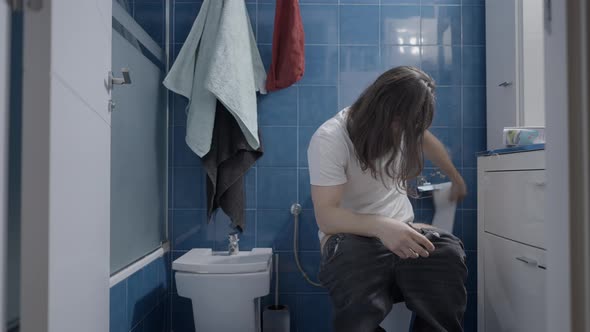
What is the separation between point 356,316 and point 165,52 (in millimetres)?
1455

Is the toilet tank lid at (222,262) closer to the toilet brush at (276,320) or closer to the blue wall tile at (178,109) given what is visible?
the toilet brush at (276,320)

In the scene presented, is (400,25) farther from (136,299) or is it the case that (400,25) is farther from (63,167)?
(63,167)

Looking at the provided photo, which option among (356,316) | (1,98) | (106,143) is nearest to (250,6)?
(106,143)

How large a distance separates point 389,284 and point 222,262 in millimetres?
811

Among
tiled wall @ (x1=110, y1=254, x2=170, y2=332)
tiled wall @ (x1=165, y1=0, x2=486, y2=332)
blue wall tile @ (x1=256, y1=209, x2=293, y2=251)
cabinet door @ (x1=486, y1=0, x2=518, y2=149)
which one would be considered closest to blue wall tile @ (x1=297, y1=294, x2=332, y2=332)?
tiled wall @ (x1=165, y1=0, x2=486, y2=332)

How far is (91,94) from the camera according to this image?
0.85m

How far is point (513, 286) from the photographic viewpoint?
143cm

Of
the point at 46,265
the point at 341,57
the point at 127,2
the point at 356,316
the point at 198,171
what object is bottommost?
the point at 356,316

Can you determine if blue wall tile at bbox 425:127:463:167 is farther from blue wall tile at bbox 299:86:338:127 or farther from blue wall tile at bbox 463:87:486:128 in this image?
blue wall tile at bbox 299:86:338:127

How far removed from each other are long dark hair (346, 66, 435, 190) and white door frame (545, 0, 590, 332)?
2.54 ft

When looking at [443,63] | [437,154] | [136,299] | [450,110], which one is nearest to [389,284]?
[437,154]

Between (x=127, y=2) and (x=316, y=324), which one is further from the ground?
(x=127, y=2)

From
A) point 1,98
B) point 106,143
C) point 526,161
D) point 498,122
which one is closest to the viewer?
point 1,98

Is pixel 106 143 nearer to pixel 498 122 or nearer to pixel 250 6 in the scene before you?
pixel 250 6
